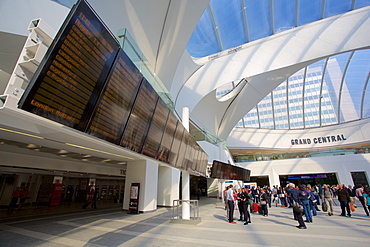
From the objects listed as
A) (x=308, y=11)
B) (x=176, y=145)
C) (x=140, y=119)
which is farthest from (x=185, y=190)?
(x=308, y=11)

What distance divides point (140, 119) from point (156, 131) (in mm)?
955

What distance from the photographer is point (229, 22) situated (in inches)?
589

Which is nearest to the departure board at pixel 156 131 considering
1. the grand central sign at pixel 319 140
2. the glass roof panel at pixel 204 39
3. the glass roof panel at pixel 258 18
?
the glass roof panel at pixel 204 39

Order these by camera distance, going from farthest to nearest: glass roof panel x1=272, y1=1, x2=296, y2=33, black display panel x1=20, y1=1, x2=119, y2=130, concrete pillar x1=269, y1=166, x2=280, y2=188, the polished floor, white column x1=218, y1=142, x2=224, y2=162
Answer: concrete pillar x1=269, y1=166, x2=280, y2=188 → white column x1=218, y1=142, x2=224, y2=162 → glass roof panel x1=272, y1=1, x2=296, y2=33 → the polished floor → black display panel x1=20, y1=1, x2=119, y2=130

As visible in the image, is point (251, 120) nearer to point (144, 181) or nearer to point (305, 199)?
point (144, 181)

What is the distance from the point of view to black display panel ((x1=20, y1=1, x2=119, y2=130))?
1.93 meters

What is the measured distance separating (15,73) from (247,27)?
1783 centimetres

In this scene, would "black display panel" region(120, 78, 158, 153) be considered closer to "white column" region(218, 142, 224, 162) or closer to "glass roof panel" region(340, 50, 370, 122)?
"white column" region(218, 142, 224, 162)

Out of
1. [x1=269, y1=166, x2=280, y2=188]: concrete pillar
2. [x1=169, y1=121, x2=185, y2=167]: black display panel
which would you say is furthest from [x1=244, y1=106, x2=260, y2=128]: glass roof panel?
[x1=169, y1=121, x2=185, y2=167]: black display panel

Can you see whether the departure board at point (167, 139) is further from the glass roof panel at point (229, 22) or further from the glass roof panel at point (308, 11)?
the glass roof panel at point (308, 11)

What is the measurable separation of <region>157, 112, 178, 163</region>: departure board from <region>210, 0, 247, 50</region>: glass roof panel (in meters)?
11.8

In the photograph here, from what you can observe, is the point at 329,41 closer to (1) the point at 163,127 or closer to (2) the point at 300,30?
(2) the point at 300,30

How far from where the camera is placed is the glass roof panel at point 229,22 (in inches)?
539

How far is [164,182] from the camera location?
46.7 feet
